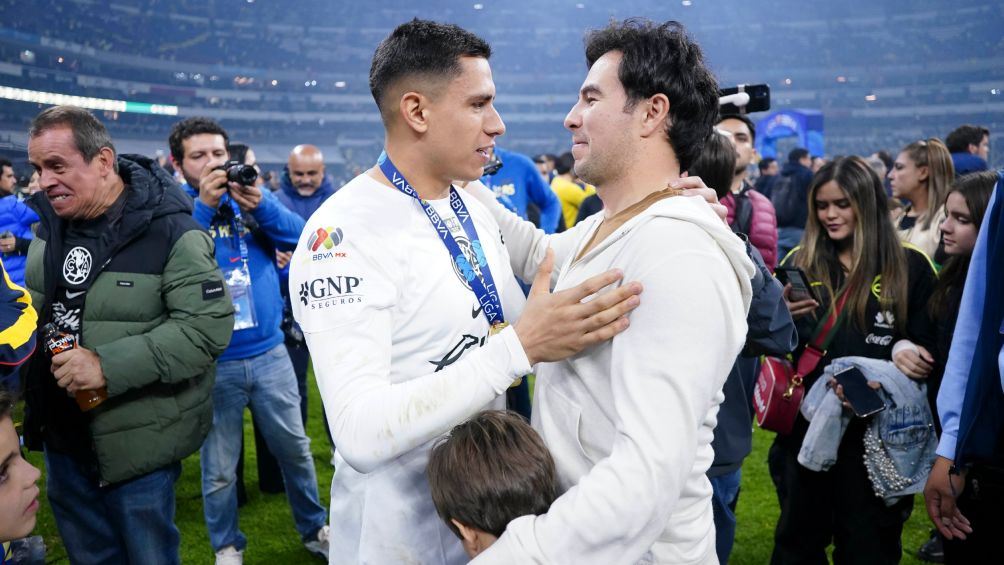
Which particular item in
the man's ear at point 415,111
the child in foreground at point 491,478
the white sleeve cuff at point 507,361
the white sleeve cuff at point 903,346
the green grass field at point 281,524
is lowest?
the green grass field at point 281,524

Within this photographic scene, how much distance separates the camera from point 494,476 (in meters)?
1.40

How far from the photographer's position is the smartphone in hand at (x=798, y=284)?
109 inches

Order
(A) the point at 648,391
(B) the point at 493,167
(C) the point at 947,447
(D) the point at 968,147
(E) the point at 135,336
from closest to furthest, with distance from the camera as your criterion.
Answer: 1. (A) the point at 648,391
2. (C) the point at 947,447
3. (E) the point at 135,336
4. (B) the point at 493,167
5. (D) the point at 968,147

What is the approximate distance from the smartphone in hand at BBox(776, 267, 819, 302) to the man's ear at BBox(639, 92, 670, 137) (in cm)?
153

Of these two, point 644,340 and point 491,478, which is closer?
point 644,340

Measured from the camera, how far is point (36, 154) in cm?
257

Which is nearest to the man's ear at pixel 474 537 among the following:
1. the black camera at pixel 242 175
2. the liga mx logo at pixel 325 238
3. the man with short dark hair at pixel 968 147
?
the liga mx logo at pixel 325 238

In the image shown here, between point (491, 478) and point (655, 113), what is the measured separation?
760mm

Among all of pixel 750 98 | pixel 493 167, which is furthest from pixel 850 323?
pixel 493 167

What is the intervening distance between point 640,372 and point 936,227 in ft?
12.7

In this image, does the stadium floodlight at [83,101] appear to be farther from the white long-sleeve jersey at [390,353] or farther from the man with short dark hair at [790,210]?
the white long-sleeve jersey at [390,353]

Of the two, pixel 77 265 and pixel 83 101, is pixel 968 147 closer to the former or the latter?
pixel 77 265

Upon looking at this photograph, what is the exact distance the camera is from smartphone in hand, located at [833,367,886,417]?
2562 mm

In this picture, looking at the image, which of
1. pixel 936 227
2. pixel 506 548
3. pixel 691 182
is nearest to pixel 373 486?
pixel 506 548
